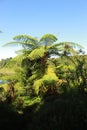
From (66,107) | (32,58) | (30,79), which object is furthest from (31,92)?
(66,107)

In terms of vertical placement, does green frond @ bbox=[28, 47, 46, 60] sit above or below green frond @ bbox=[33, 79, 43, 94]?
above

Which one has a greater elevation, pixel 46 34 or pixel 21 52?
pixel 46 34

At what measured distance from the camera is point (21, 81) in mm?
8109

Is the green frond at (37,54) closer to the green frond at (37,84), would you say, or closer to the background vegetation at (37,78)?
the background vegetation at (37,78)

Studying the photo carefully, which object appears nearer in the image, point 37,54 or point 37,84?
point 37,84

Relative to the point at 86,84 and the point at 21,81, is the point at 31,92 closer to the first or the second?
the point at 21,81

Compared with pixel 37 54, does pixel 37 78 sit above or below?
below

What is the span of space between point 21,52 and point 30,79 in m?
1.31

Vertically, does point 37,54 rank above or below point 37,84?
above

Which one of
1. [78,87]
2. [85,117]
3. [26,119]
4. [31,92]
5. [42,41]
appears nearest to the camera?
[85,117]

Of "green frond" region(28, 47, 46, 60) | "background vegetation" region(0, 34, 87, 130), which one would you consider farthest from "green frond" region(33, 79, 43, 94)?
"green frond" region(28, 47, 46, 60)

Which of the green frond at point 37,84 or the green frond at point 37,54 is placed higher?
the green frond at point 37,54

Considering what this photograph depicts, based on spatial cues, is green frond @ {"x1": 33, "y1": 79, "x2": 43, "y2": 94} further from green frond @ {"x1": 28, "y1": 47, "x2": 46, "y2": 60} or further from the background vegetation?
green frond @ {"x1": 28, "y1": 47, "x2": 46, "y2": 60}

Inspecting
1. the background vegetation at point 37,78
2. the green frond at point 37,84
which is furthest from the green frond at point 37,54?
the green frond at point 37,84
